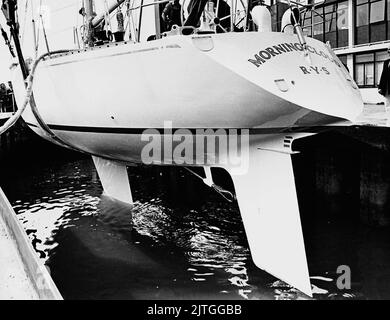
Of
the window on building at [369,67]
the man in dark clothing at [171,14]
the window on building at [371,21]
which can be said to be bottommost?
the window on building at [369,67]

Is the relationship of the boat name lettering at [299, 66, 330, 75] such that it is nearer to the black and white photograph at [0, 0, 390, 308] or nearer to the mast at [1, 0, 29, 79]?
the black and white photograph at [0, 0, 390, 308]

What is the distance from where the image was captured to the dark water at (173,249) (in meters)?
5.38

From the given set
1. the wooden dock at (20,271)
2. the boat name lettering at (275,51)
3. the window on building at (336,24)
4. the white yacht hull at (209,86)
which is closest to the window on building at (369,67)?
the window on building at (336,24)

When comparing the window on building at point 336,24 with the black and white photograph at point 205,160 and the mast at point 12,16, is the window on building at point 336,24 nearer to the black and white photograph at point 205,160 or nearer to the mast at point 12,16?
the black and white photograph at point 205,160

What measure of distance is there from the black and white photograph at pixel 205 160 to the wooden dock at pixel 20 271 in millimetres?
13

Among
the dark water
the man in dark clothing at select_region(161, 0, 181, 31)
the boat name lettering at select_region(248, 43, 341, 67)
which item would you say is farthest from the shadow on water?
the man in dark clothing at select_region(161, 0, 181, 31)

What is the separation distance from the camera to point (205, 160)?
15.6 feet

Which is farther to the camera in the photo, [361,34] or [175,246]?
[361,34]

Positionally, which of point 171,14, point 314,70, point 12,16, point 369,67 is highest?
point 12,16

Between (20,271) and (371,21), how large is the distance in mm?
19958

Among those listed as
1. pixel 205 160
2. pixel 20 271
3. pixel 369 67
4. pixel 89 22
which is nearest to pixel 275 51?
pixel 205 160

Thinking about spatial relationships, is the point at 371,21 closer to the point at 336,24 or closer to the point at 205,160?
the point at 336,24

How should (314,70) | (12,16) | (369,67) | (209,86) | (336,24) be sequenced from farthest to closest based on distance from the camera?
(336,24) → (369,67) → (12,16) → (314,70) → (209,86)

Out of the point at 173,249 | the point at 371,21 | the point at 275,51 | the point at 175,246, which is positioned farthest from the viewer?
the point at 371,21
